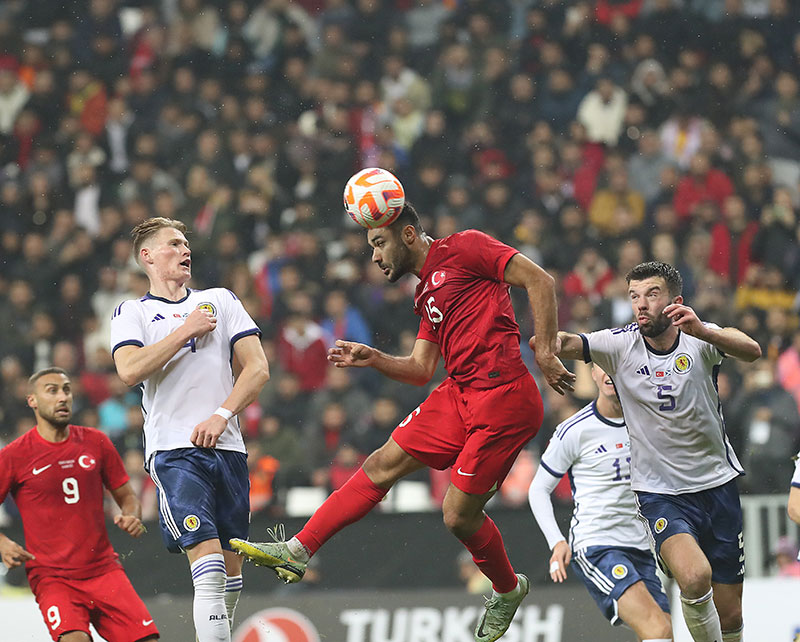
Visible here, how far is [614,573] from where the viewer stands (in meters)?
7.79

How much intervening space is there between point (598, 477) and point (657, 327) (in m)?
1.53

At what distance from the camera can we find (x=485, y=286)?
6.83 meters

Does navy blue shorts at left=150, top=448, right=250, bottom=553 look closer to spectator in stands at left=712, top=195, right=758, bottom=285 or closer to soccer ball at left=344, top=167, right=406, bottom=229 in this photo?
soccer ball at left=344, top=167, right=406, bottom=229

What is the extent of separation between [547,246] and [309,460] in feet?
12.5

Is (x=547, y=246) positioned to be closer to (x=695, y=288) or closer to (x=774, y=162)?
(x=695, y=288)

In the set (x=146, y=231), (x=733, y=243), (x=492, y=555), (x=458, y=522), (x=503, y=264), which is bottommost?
(x=492, y=555)

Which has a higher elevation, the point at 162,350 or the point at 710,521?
the point at 162,350

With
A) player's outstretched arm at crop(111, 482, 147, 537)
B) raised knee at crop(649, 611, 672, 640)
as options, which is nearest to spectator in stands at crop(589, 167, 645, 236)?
raised knee at crop(649, 611, 672, 640)

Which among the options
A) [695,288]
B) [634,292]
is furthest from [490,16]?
[634,292]

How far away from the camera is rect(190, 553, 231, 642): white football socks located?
Result: 654 cm

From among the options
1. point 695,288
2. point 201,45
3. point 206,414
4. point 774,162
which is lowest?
point 206,414

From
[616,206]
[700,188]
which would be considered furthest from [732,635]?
[700,188]

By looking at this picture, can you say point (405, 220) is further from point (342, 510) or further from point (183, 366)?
point (342, 510)

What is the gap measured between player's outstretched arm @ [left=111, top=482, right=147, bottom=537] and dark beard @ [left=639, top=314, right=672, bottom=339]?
11.2 feet
